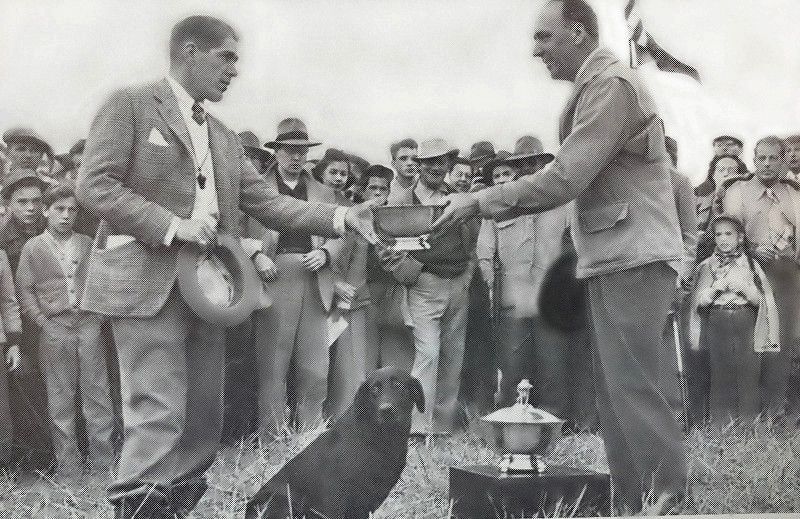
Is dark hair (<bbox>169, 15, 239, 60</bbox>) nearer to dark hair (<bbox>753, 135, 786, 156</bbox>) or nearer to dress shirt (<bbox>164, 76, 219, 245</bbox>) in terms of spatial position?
dress shirt (<bbox>164, 76, 219, 245</bbox>)

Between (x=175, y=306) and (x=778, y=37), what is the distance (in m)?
4.02

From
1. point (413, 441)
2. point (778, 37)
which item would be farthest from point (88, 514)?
point (778, 37)

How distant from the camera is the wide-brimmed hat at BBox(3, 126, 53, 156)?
6.43 m

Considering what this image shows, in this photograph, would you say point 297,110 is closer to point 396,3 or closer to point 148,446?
point 396,3

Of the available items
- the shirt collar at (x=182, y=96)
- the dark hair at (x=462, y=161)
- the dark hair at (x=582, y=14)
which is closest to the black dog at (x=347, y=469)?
the dark hair at (x=462, y=161)

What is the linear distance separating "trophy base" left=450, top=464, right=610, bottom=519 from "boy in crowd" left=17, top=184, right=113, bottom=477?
6.28ft

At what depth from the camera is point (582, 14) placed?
264 inches

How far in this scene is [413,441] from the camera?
6.49 m

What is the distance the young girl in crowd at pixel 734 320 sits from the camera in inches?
281

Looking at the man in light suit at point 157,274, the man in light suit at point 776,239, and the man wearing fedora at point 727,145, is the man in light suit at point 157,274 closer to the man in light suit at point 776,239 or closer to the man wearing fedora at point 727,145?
the man wearing fedora at point 727,145

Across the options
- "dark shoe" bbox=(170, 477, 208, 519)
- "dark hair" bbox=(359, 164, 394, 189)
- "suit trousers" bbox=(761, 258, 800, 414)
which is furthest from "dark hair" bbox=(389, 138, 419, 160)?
"suit trousers" bbox=(761, 258, 800, 414)

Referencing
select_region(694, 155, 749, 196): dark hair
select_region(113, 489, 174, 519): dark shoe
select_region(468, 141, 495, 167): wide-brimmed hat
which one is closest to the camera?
select_region(113, 489, 174, 519): dark shoe

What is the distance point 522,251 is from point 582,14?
136 cm

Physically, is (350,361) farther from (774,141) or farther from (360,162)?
(774,141)
